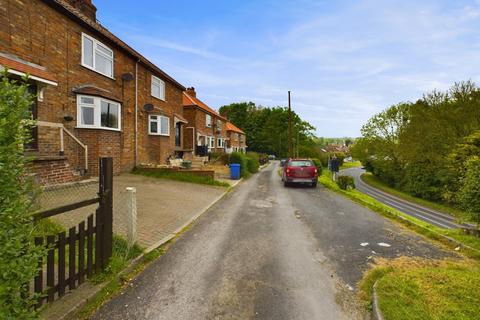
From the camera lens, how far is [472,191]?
5.86m

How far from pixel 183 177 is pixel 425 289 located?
41.1ft

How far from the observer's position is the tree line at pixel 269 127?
Result: 6800cm

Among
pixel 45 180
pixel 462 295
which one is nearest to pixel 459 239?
pixel 462 295

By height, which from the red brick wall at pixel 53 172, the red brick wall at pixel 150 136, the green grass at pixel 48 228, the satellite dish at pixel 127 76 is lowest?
the green grass at pixel 48 228

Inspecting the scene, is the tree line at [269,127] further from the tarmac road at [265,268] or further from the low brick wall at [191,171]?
the tarmac road at [265,268]

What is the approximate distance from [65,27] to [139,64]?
556 centimetres

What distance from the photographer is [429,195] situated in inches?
1035

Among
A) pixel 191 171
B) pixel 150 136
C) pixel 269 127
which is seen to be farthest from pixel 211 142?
pixel 269 127

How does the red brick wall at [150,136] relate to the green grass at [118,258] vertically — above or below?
above

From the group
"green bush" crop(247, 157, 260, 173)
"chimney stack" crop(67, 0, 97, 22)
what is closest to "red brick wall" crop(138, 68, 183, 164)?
"chimney stack" crop(67, 0, 97, 22)

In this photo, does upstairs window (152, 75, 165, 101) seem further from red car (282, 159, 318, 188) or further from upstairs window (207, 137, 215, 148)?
upstairs window (207, 137, 215, 148)

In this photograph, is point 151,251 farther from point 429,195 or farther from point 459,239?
point 429,195

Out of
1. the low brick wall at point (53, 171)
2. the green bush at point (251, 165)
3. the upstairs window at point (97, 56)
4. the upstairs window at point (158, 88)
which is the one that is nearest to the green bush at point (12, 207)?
the low brick wall at point (53, 171)

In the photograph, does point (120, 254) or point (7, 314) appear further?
point (120, 254)
